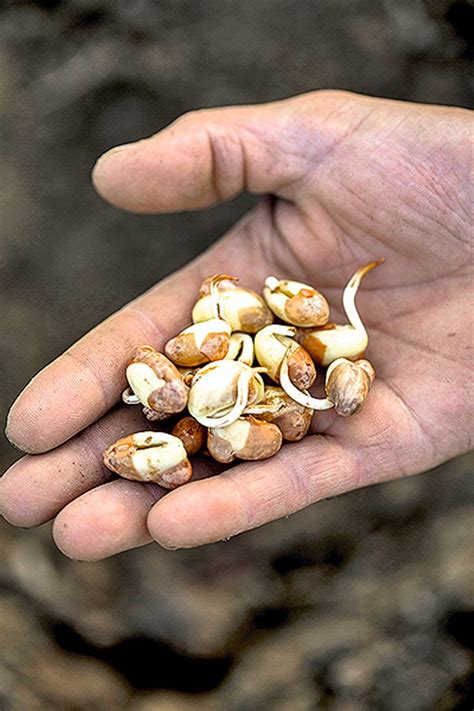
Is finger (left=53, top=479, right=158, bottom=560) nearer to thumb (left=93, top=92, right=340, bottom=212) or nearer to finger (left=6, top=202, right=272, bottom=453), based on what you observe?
finger (left=6, top=202, right=272, bottom=453)

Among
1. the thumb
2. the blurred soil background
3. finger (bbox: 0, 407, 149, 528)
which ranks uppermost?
the thumb

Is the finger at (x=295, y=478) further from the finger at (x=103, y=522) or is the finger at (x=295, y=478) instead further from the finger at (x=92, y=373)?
the finger at (x=92, y=373)

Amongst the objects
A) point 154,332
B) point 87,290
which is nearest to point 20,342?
point 87,290

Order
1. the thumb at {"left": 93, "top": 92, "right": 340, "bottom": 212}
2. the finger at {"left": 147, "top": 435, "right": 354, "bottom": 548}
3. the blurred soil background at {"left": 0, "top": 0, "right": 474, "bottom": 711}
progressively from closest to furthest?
the finger at {"left": 147, "top": 435, "right": 354, "bottom": 548} → the thumb at {"left": 93, "top": 92, "right": 340, "bottom": 212} → the blurred soil background at {"left": 0, "top": 0, "right": 474, "bottom": 711}

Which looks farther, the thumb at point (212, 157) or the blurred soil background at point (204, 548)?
the blurred soil background at point (204, 548)

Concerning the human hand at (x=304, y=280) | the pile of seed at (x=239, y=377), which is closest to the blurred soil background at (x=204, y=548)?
the human hand at (x=304, y=280)

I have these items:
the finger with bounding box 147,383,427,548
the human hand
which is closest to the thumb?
the human hand

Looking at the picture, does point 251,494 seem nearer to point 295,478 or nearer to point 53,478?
point 295,478
